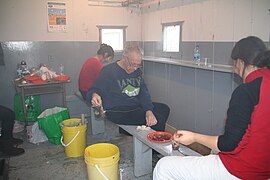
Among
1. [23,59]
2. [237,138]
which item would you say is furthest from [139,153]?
[23,59]

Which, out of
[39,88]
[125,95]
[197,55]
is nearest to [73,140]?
[125,95]

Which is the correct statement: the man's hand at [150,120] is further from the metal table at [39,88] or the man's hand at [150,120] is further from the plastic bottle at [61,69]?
the plastic bottle at [61,69]

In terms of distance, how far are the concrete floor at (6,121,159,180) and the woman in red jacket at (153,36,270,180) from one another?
3.43ft

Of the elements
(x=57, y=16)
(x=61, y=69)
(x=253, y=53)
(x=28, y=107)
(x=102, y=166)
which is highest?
(x=57, y=16)

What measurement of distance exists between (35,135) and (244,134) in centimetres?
252

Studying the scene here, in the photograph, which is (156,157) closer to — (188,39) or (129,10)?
(188,39)

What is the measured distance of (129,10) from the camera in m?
3.96

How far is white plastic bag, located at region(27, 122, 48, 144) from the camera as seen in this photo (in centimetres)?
289

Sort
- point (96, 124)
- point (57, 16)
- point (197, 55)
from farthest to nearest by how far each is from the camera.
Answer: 1. point (57, 16)
2. point (96, 124)
3. point (197, 55)

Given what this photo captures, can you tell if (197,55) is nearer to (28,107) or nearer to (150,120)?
(150,120)

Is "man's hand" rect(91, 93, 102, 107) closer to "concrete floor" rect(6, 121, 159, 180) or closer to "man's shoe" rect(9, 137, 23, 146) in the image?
"concrete floor" rect(6, 121, 159, 180)

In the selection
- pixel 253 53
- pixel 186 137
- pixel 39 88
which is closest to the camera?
pixel 253 53

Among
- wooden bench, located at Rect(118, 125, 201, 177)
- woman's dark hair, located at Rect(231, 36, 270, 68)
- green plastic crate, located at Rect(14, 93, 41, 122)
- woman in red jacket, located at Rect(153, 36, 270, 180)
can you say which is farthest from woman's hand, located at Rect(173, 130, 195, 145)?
green plastic crate, located at Rect(14, 93, 41, 122)

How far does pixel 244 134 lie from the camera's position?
1.03 meters
